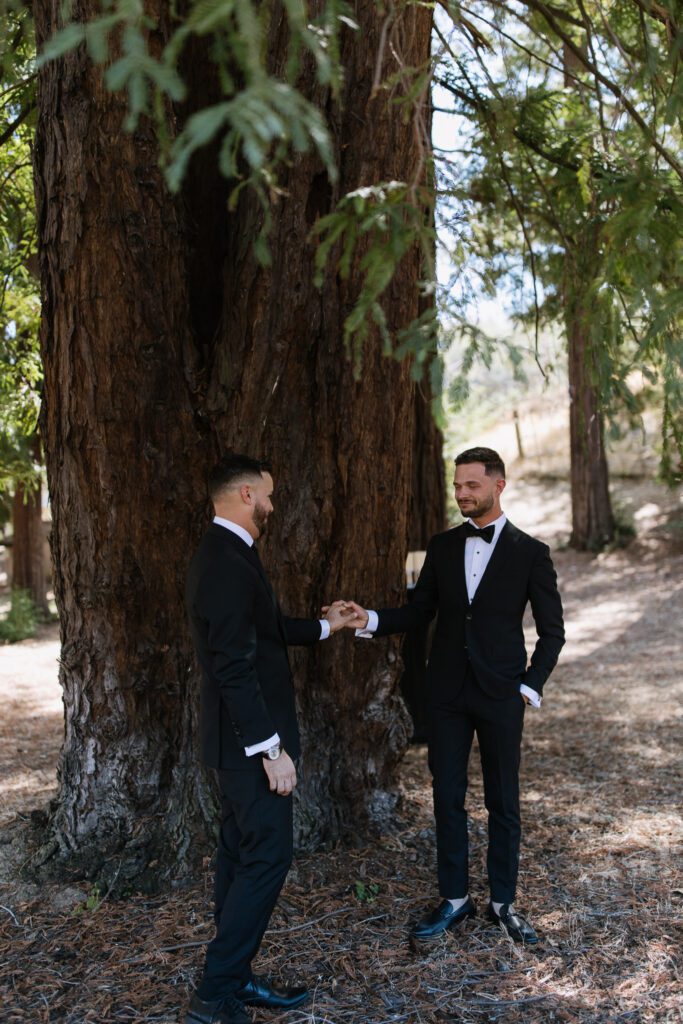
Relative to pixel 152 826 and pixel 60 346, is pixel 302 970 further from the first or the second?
pixel 60 346

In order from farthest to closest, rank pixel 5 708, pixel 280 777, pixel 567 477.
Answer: pixel 567 477, pixel 5 708, pixel 280 777

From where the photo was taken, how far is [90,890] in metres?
4.48

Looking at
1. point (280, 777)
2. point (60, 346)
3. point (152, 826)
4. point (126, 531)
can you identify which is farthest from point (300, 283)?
point (152, 826)

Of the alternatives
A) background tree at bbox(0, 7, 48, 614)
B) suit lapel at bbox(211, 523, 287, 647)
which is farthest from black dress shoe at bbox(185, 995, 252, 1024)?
background tree at bbox(0, 7, 48, 614)

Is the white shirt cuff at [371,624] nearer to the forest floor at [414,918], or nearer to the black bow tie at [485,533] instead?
the black bow tie at [485,533]

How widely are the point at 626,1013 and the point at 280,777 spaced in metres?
1.56

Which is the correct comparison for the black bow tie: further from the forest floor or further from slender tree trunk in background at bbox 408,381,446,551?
slender tree trunk in background at bbox 408,381,446,551

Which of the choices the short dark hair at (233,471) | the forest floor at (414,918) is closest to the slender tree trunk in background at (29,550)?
the forest floor at (414,918)

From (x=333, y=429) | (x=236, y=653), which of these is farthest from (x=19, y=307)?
(x=236, y=653)

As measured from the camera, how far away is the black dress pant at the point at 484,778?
411 cm

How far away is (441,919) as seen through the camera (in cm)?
409

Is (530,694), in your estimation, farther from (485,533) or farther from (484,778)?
(485,533)

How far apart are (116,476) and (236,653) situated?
1.44 metres

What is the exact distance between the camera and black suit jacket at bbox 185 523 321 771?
3.36m
